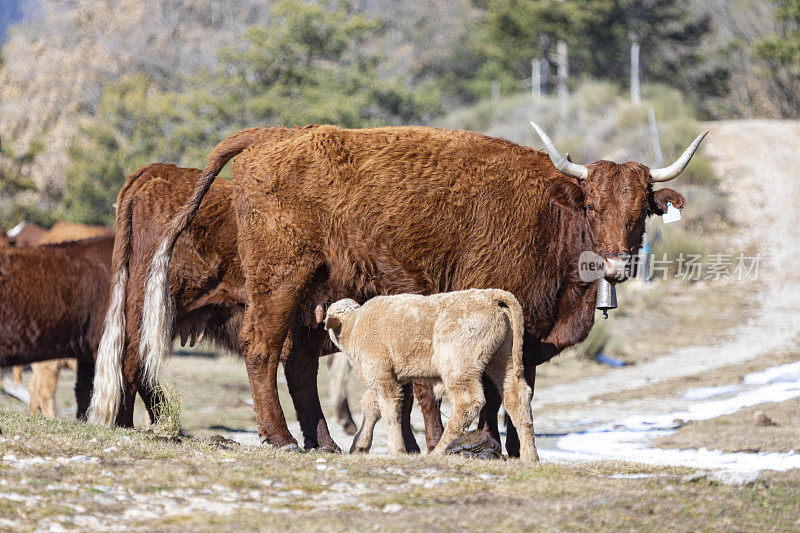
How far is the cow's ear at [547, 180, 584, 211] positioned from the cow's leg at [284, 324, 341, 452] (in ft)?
7.75

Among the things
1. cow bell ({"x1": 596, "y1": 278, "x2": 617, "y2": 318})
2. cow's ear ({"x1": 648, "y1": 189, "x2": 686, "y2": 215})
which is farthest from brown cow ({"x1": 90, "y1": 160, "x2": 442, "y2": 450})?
cow's ear ({"x1": 648, "y1": 189, "x2": 686, "y2": 215})

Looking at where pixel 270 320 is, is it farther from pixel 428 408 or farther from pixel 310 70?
pixel 310 70

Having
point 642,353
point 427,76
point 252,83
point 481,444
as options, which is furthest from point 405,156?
point 427,76

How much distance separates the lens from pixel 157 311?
845 cm

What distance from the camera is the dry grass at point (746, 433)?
9062mm

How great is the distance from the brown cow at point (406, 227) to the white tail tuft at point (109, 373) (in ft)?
4.30

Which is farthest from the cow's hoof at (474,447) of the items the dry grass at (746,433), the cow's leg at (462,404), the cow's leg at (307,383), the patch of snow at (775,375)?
the patch of snow at (775,375)

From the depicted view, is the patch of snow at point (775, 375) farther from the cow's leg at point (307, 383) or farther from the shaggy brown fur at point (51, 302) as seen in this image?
the shaggy brown fur at point (51, 302)

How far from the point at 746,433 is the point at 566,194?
3607mm

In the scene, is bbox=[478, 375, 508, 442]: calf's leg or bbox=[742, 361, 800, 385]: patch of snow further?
bbox=[742, 361, 800, 385]: patch of snow

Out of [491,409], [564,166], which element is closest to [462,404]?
[491,409]

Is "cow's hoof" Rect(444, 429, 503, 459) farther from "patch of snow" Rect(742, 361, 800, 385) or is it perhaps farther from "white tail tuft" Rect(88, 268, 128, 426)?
"patch of snow" Rect(742, 361, 800, 385)

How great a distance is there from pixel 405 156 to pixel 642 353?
442 inches

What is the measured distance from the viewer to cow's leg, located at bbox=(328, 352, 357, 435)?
38.8 ft
